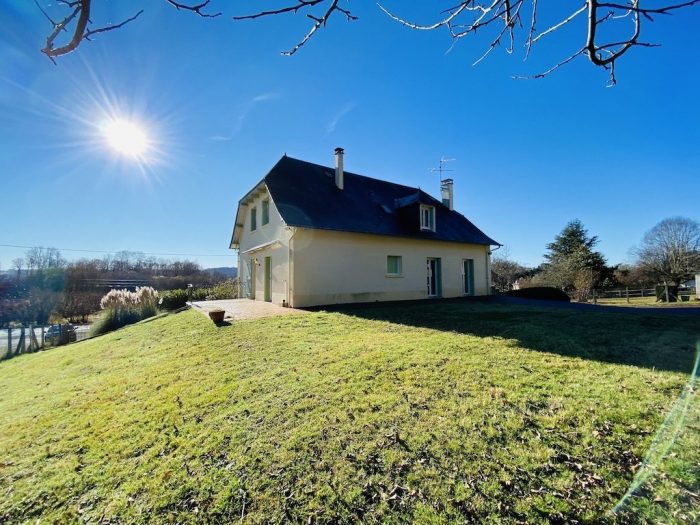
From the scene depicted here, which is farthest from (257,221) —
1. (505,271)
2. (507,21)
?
(505,271)

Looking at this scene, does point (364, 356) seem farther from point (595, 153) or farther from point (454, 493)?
point (595, 153)

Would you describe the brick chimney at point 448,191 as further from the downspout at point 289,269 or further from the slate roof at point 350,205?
the downspout at point 289,269

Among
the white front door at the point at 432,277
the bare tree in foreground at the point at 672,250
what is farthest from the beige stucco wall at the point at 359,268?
the bare tree in foreground at the point at 672,250

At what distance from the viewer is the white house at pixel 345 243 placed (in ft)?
40.5

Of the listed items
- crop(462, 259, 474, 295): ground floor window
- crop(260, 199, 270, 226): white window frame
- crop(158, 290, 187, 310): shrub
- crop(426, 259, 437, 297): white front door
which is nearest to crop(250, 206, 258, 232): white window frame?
crop(260, 199, 270, 226): white window frame

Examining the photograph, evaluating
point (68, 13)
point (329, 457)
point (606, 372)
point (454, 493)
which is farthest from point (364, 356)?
point (68, 13)

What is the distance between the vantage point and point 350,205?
14.7 m

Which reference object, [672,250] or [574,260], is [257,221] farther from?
[672,250]

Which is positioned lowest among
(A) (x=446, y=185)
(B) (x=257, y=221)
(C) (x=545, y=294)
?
(C) (x=545, y=294)

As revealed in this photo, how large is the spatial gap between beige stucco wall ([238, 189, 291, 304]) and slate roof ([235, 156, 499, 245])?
2.99 ft

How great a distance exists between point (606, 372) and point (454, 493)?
3.52 m

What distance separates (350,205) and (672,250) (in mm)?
41378

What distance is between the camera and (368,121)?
410 inches

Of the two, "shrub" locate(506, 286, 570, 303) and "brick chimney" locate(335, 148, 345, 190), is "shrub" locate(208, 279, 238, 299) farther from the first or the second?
"shrub" locate(506, 286, 570, 303)
